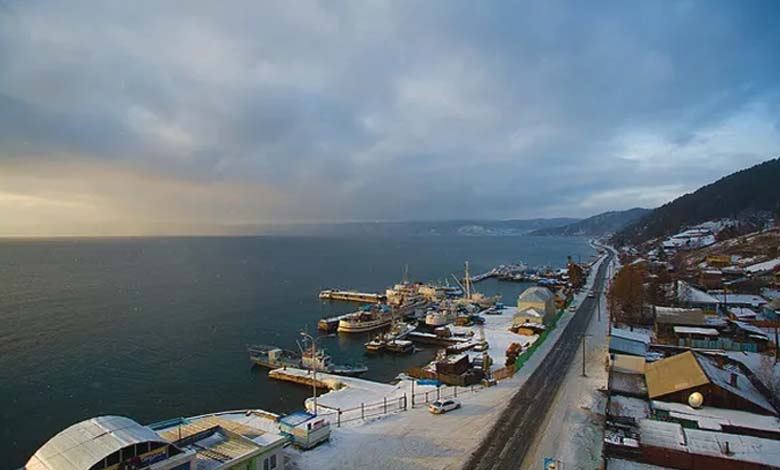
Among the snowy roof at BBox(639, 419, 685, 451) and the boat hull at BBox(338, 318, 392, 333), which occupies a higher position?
the snowy roof at BBox(639, 419, 685, 451)

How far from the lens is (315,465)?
14.6 m

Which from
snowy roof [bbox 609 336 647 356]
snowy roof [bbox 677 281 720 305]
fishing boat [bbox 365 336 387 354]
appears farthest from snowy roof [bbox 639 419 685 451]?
snowy roof [bbox 677 281 720 305]

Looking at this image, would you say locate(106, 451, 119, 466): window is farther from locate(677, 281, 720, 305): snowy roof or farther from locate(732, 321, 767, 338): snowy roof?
locate(677, 281, 720, 305): snowy roof

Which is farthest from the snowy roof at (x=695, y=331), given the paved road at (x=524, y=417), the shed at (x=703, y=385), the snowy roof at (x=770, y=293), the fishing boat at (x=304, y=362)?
the fishing boat at (x=304, y=362)

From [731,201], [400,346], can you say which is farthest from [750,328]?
[731,201]

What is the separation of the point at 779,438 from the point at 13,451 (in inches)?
1325

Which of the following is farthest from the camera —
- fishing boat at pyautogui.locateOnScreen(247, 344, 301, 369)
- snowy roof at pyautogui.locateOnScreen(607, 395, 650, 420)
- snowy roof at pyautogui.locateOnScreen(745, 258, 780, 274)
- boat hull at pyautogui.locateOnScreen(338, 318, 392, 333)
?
snowy roof at pyautogui.locateOnScreen(745, 258, 780, 274)

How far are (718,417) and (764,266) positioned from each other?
2278 inches

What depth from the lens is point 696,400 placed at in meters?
18.2

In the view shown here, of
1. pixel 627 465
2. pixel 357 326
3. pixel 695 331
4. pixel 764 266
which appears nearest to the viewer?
pixel 627 465

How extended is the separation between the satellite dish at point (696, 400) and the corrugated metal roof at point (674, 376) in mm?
518

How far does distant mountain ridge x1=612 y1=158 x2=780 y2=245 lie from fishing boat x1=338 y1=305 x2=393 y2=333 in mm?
125533

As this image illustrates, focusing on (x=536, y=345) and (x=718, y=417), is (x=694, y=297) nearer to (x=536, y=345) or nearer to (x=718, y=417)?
(x=536, y=345)

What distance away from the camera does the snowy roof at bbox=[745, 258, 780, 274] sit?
56.8 m
